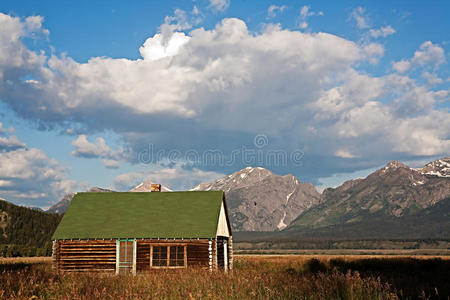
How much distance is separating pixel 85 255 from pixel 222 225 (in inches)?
415

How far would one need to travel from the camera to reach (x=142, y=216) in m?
36.0

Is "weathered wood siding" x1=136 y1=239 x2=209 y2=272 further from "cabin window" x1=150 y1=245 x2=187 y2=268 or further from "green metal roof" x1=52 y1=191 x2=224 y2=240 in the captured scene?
"green metal roof" x1=52 y1=191 x2=224 y2=240

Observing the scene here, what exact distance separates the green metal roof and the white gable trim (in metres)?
0.83

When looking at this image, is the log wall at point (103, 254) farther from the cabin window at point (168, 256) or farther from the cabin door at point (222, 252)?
the cabin door at point (222, 252)

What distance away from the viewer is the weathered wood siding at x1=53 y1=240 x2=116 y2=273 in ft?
110

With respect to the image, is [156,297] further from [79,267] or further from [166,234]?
[79,267]

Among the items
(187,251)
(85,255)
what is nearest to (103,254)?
(85,255)

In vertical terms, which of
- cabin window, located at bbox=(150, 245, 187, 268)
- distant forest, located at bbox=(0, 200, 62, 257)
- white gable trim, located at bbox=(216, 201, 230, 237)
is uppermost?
distant forest, located at bbox=(0, 200, 62, 257)

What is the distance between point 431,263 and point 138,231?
66.2 ft

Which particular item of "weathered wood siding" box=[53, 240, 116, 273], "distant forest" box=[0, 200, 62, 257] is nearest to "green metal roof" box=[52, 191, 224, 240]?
"weathered wood siding" box=[53, 240, 116, 273]

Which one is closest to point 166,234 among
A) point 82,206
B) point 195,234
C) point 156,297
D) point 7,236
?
point 195,234

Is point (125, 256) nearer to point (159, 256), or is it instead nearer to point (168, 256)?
point (159, 256)

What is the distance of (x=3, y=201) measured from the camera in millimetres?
132000

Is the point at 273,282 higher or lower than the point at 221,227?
lower
